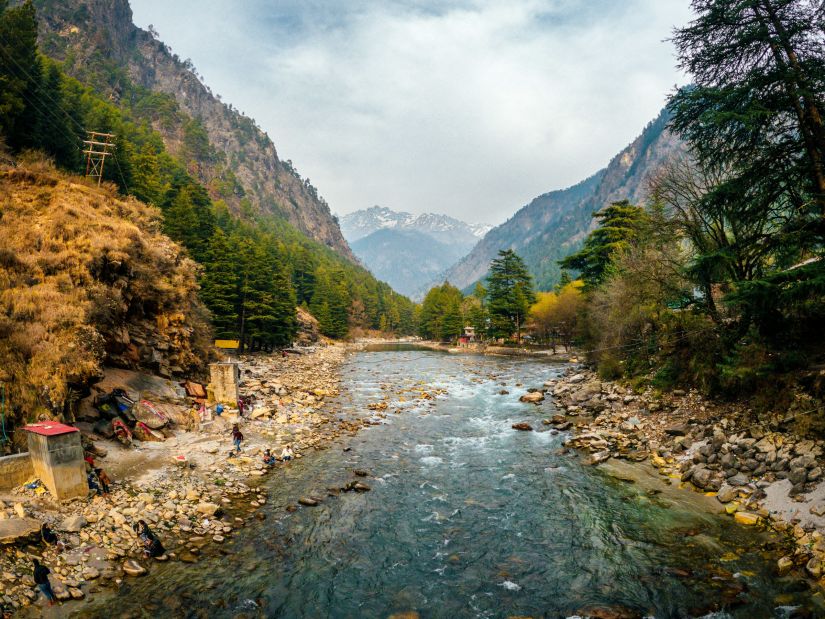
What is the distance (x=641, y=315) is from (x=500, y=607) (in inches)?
870

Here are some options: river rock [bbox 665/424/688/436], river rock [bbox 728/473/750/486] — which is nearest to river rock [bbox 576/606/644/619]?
river rock [bbox 728/473/750/486]

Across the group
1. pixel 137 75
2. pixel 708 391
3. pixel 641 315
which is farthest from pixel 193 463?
pixel 137 75

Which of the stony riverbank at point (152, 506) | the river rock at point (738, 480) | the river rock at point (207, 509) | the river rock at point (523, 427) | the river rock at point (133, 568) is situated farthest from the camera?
the river rock at point (523, 427)

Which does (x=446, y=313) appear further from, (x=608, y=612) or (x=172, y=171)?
(x=608, y=612)

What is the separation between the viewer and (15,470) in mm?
11703

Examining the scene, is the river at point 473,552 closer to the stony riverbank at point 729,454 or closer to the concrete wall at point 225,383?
the stony riverbank at point 729,454

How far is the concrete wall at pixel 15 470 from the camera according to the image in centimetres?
1149

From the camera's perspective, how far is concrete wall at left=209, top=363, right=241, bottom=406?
23609 mm

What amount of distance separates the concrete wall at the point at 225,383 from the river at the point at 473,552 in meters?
8.10

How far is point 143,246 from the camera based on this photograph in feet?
81.9

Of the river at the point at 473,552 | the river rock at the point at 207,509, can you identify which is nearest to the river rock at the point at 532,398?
the river at the point at 473,552

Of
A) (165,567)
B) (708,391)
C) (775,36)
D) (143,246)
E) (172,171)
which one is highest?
(172,171)

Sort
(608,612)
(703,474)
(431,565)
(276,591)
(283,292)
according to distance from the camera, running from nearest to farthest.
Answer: (608,612) < (276,591) < (431,565) < (703,474) < (283,292)

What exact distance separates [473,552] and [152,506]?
9.80 meters
